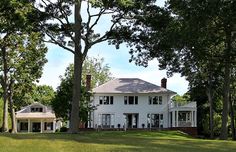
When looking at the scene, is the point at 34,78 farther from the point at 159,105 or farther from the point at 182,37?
the point at 182,37

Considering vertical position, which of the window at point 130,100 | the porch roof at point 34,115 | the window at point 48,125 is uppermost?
the window at point 130,100

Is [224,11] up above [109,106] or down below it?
above

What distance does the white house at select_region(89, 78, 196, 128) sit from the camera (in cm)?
6881

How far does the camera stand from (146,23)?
115 ft

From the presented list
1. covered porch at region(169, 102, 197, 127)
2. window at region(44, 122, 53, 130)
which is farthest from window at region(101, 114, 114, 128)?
window at region(44, 122, 53, 130)

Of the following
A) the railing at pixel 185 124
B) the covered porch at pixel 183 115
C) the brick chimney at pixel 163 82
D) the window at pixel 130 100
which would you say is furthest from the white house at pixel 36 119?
the railing at pixel 185 124

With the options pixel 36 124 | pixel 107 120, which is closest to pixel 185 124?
pixel 107 120

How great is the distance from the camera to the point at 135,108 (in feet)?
228

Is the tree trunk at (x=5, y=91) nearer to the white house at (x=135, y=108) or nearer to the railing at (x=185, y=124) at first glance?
the white house at (x=135, y=108)

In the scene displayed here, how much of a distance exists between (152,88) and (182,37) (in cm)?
3708

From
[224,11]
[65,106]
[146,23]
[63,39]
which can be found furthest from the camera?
[65,106]

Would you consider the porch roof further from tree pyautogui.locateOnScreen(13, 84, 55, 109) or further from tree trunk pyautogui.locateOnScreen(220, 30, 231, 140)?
tree trunk pyautogui.locateOnScreen(220, 30, 231, 140)

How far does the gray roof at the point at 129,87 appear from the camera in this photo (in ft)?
227

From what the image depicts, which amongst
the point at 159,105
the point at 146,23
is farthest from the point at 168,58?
the point at 159,105
